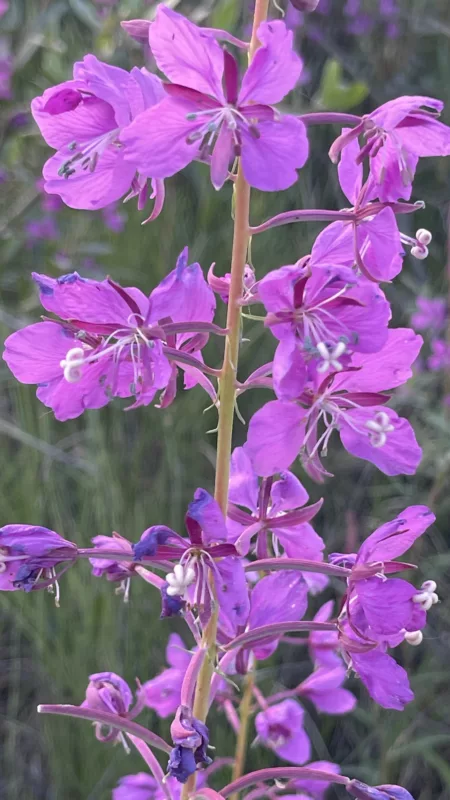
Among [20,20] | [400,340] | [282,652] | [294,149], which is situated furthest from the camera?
[20,20]

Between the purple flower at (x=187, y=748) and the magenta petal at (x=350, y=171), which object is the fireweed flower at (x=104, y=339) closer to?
the magenta petal at (x=350, y=171)

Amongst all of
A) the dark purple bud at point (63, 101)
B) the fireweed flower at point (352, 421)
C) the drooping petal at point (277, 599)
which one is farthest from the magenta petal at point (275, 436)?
the dark purple bud at point (63, 101)

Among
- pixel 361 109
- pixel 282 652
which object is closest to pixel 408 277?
pixel 361 109

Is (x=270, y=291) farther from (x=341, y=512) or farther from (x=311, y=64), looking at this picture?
(x=311, y=64)

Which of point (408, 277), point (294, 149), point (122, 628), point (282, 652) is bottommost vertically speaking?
point (282, 652)

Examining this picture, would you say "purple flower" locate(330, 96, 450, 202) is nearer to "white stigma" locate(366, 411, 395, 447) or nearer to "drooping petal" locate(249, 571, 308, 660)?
"white stigma" locate(366, 411, 395, 447)

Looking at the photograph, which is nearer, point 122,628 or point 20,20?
point 122,628
